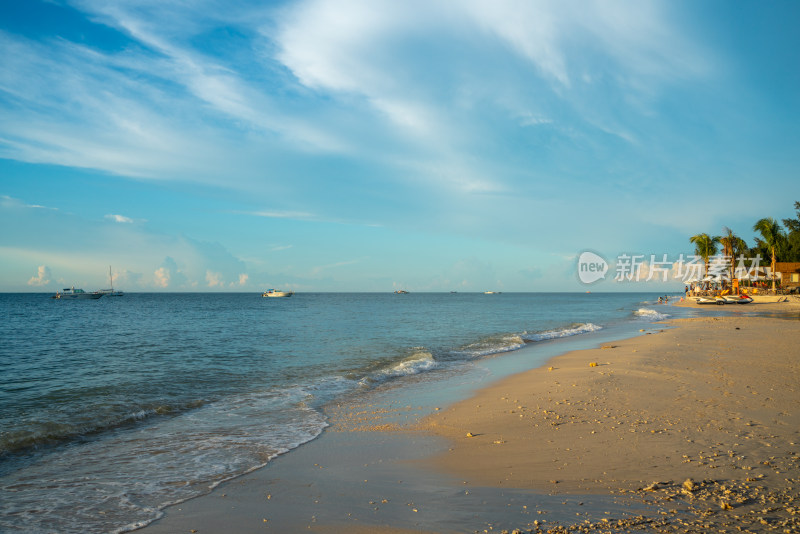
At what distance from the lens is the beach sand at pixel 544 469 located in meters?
5.19

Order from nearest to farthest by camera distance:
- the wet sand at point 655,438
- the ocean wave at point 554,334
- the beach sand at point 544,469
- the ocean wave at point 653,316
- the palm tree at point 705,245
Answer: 1. the beach sand at point 544,469
2. the wet sand at point 655,438
3. the ocean wave at point 554,334
4. the ocean wave at point 653,316
5. the palm tree at point 705,245

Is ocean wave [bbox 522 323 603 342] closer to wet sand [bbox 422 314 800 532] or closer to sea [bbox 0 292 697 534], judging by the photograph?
sea [bbox 0 292 697 534]

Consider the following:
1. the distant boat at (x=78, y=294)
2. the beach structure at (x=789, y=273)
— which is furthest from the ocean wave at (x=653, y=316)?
the distant boat at (x=78, y=294)

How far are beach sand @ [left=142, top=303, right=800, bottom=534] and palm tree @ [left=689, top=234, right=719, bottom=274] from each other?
10843 centimetres

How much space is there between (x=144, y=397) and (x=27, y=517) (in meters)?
7.97

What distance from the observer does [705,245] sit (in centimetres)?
10312

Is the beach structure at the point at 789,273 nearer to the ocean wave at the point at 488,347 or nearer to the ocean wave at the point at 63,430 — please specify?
the ocean wave at the point at 488,347

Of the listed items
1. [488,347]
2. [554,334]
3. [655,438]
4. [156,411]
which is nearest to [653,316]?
[554,334]

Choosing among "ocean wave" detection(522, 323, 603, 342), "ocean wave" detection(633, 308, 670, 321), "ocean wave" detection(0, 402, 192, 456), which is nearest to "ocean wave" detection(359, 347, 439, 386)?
"ocean wave" detection(0, 402, 192, 456)

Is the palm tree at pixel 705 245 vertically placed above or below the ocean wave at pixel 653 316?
above

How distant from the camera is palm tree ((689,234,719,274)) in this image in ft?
338

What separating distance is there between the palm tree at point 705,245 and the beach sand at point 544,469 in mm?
108428

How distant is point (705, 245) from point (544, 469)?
11740cm

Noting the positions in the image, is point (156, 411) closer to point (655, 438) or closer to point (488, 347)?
point (655, 438)
